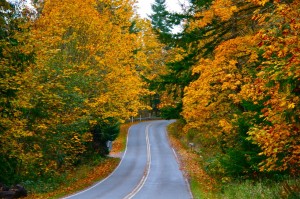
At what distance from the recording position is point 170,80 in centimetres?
2105

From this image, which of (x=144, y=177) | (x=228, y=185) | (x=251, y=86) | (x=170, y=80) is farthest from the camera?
(x=144, y=177)

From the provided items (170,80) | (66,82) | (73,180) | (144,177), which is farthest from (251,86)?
(73,180)

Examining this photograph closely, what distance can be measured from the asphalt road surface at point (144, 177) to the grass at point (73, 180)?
81cm

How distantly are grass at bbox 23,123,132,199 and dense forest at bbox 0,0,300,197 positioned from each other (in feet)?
2.59

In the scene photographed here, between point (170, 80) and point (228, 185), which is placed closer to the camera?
point (228, 185)

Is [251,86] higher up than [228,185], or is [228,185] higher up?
[251,86]

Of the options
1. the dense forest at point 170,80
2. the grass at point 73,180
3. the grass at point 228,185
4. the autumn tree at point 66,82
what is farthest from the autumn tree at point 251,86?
the grass at point 73,180

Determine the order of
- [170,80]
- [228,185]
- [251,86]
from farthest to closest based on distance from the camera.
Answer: [170,80], [228,185], [251,86]

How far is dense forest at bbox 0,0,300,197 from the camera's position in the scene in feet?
29.6

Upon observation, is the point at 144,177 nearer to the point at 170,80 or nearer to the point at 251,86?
the point at 170,80

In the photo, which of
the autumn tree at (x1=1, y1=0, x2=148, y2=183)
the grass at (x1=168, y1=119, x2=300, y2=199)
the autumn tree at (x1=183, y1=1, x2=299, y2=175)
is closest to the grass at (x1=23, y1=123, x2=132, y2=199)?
the autumn tree at (x1=1, y1=0, x2=148, y2=183)

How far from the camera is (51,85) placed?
17.2 metres

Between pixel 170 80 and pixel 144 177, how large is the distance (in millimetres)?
8746

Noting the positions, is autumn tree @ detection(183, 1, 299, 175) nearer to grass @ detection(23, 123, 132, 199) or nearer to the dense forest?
the dense forest
